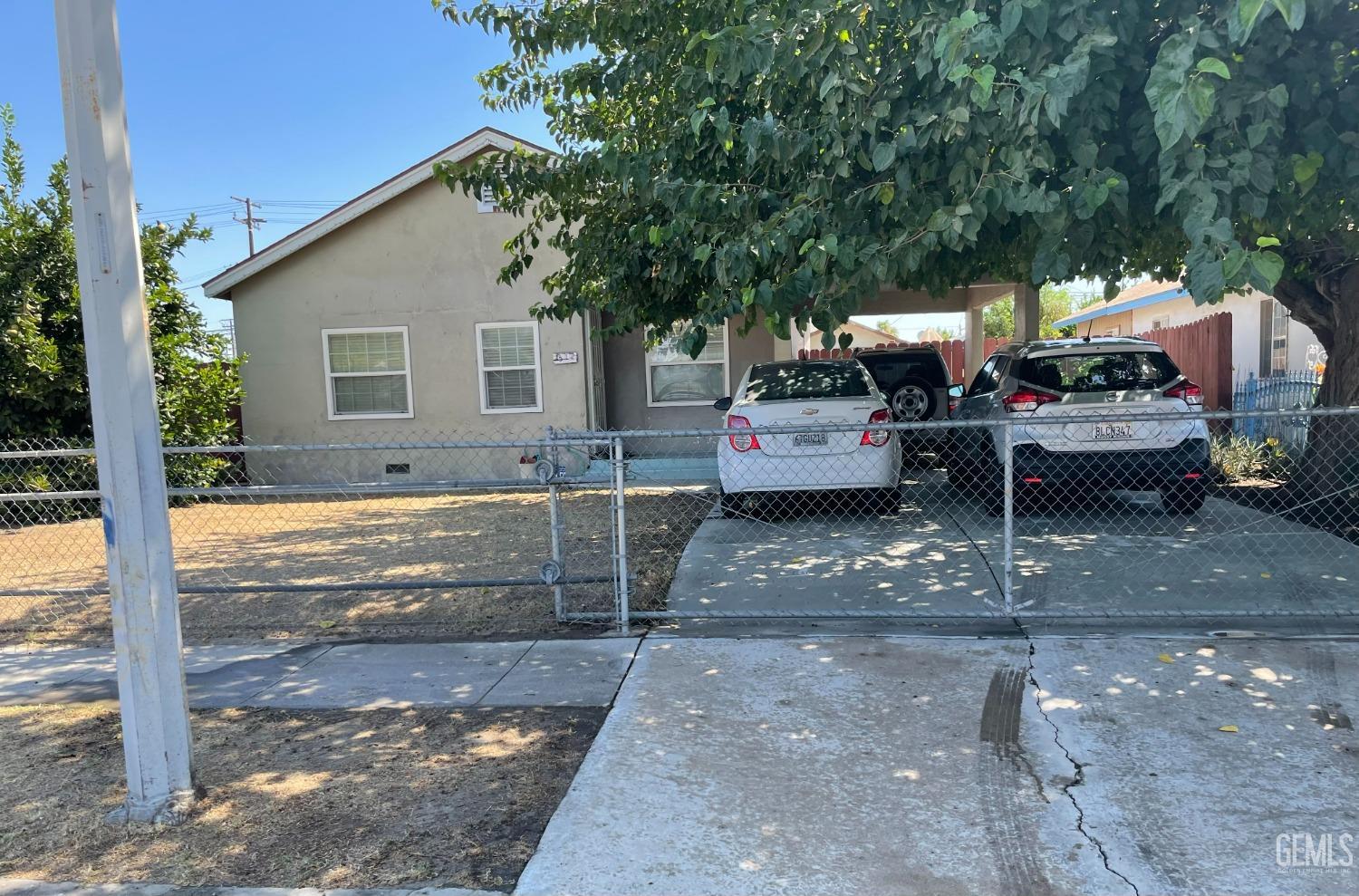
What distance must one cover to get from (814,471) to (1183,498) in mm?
3421

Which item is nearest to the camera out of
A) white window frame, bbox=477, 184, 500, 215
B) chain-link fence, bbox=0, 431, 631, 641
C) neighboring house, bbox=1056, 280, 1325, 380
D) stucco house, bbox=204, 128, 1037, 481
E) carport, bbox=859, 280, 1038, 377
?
chain-link fence, bbox=0, 431, 631, 641

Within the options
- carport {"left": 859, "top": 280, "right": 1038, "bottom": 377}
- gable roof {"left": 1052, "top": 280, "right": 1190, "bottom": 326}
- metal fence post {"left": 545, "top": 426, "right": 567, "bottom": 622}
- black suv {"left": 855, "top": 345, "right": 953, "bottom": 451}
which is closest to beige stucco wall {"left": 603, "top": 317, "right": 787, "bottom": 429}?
black suv {"left": 855, "top": 345, "right": 953, "bottom": 451}

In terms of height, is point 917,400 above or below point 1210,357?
below

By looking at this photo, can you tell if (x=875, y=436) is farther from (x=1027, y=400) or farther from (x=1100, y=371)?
(x=1100, y=371)

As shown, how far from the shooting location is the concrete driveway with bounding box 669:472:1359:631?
18.6 feet

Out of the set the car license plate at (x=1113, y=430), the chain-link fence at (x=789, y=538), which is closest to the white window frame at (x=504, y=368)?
the chain-link fence at (x=789, y=538)

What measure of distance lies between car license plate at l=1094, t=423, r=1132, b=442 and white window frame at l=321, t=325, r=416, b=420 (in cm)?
1013

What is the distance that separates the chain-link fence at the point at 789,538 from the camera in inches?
217

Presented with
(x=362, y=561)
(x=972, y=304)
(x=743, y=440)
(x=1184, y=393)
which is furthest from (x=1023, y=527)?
(x=972, y=304)

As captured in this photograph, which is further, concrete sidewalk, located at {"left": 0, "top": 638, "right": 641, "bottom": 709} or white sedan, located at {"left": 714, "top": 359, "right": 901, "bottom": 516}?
white sedan, located at {"left": 714, "top": 359, "right": 901, "bottom": 516}

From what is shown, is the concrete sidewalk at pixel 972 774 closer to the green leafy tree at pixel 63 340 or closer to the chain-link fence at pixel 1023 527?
the chain-link fence at pixel 1023 527

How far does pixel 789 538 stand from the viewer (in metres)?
7.77

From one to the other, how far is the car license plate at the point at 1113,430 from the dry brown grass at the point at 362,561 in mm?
3812

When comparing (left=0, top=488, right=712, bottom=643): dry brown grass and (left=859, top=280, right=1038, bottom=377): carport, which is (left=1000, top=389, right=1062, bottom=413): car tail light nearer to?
(left=0, top=488, right=712, bottom=643): dry brown grass
